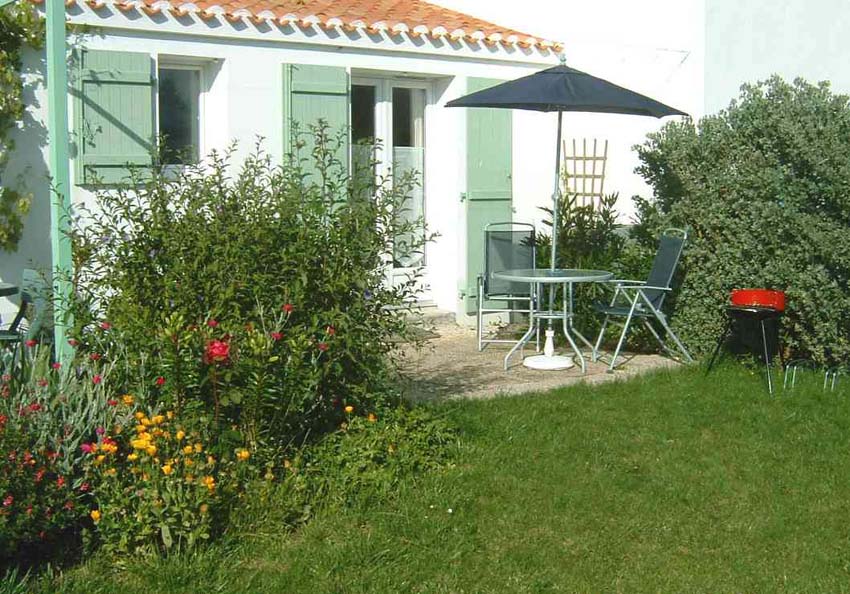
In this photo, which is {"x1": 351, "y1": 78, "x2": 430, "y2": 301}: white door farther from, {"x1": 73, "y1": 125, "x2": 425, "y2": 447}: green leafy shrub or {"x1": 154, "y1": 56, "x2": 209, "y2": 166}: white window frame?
{"x1": 73, "y1": 125, "x2": 425, "y2": 447}: green leafy shrub

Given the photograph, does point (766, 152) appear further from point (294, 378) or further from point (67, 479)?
point (67, 479)

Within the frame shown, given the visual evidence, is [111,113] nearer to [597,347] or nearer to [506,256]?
[506,256]

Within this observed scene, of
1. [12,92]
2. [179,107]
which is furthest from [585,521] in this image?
[179,107]

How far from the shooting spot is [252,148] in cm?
907

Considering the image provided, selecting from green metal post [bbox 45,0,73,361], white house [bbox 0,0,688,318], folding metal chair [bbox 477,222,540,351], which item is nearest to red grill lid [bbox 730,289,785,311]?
folding metal chair [bbox 477,222,540,351]

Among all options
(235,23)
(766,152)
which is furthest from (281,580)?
(235,23)

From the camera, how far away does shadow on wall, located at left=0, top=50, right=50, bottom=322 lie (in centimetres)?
801

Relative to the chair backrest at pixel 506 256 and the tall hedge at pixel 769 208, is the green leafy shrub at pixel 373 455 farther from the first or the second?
the chair backrest at pixel 506 256

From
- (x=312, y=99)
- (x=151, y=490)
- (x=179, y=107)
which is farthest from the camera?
(x=312, y=99)

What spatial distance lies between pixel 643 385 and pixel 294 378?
10.2 feet

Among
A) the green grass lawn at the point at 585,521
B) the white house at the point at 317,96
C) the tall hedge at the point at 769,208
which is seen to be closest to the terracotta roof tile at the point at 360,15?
the white house at the point at 317,96

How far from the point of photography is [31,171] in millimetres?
8047

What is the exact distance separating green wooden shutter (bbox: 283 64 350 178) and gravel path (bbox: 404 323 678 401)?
1900 millimetres

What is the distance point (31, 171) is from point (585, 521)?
16.7ft
